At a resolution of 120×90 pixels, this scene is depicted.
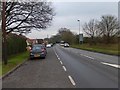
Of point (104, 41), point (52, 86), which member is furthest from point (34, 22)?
point (104, 41)

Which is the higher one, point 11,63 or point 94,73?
point 94,73

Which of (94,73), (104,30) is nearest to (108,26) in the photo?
(104,30)

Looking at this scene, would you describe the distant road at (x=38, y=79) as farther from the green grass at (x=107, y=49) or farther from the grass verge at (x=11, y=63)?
the green grass at (x=107, y=49)

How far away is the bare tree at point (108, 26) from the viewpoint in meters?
97.8

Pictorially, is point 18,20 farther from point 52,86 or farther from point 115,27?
point 115,27

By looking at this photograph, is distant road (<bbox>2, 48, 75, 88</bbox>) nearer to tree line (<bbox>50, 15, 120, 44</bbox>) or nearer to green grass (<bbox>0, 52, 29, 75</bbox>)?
green grass (<bbox>0, 52, 29, 75</bbox>)

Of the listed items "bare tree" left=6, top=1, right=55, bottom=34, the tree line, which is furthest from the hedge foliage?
the tree line

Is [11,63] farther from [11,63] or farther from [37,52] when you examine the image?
[37,52]

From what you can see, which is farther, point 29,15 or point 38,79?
point 29,15

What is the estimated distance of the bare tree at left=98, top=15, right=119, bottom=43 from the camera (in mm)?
97812

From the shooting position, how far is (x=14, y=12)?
3719 cm

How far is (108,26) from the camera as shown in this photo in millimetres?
100312

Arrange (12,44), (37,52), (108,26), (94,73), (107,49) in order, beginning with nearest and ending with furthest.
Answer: (94,73), (37,52), (12,44), (107,49), (108,26)

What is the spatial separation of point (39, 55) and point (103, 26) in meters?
72.4
